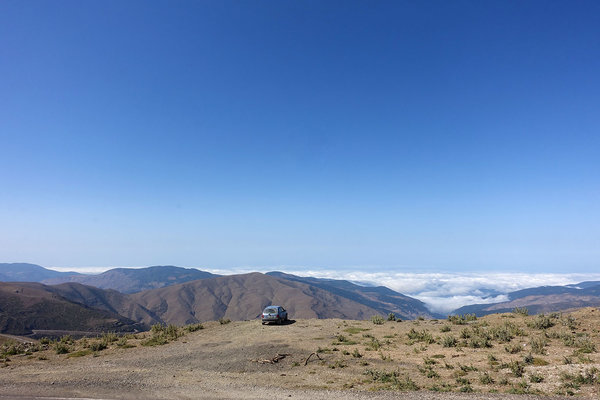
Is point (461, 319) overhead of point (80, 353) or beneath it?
overhead

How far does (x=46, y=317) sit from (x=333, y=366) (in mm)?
171437

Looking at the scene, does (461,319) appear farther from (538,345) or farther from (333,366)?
(333,366)

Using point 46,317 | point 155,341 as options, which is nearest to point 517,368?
point 155,341

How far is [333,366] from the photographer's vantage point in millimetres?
16906

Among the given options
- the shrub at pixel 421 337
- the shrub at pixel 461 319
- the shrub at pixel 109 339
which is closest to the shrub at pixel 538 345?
the shrub at pixel 421 337

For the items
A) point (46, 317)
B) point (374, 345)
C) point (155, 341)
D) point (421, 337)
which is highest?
point (421, 337)

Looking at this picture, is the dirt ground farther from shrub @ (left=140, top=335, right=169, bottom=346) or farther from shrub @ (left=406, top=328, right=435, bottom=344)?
shrub @ (left=140, top=335, right=169, bottom=346)

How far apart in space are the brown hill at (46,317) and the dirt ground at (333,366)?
455ft

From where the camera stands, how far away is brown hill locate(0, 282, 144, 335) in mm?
128375

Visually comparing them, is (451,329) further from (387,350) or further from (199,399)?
(199,399)

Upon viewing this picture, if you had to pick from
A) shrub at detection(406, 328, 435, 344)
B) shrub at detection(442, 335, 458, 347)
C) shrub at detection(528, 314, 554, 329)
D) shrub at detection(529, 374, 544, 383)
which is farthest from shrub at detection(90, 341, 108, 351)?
shrub at detection(528, 314, 554, 329)

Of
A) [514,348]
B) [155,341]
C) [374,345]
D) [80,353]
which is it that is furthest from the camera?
[155,341]

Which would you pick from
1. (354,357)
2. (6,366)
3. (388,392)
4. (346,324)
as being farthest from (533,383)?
(6,366)

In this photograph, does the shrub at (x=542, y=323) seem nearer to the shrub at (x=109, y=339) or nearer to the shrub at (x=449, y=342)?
the shrub at (x=449, y=342)
